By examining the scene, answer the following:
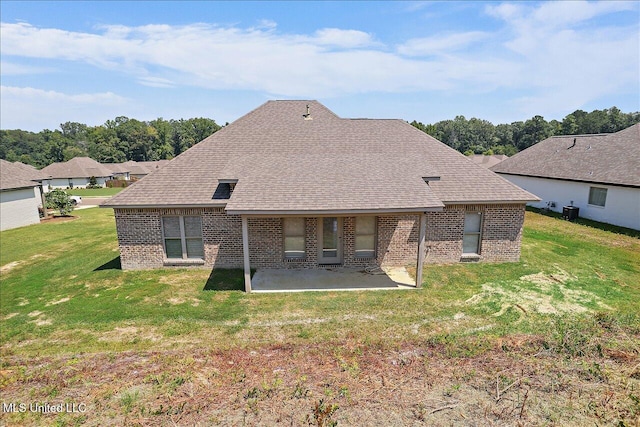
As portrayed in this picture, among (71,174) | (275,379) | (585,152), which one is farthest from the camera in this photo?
(71,174)

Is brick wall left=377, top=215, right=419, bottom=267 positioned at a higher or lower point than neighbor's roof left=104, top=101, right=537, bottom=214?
lower

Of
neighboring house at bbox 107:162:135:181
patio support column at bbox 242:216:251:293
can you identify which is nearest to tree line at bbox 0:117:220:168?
neighboring house at bbox 107:162:135:181

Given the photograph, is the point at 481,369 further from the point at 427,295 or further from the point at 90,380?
the point at 90,380

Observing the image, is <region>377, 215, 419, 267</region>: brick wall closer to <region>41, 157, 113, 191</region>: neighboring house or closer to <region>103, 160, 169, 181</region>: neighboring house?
<region>41, 157, 113, 191</region>: neighboring house

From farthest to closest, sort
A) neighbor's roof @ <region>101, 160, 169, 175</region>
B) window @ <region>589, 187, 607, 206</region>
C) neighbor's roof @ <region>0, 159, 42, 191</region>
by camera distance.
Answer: neighbor's roof @ <region>101, 160, 169, 175</region> → neighbor's roof @ <region>0, 159, 42, 191</region> → window @ <region>589, 187, 607, 206</region>

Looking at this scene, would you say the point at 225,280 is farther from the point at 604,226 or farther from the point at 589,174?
the point at 589,174

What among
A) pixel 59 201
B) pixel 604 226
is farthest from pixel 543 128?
pixel 59 201

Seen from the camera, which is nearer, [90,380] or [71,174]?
[90,380]

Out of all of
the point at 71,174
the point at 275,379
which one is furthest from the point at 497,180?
the point at 71,174
